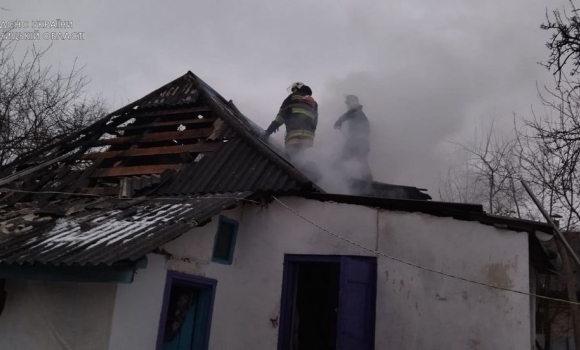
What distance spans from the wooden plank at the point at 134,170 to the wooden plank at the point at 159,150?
36 cm

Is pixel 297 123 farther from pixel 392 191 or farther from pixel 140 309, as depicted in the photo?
pixel 140 309

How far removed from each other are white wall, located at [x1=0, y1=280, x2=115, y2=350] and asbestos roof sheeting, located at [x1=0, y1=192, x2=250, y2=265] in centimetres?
51

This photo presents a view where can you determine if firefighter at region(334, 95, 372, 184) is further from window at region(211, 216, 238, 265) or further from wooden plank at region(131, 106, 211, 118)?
window at region(211, 216, 238, 265)

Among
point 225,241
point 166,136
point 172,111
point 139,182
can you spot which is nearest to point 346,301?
point 225,241

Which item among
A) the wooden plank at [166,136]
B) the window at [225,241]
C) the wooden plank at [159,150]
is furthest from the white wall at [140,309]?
the wooden plank at [166,136]

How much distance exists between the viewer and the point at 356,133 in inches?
465

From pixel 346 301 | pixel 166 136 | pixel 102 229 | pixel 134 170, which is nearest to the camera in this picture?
pixel 102 229

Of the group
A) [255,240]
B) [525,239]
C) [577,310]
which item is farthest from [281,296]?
[577,310]

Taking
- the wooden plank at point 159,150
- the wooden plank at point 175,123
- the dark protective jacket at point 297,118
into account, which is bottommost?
the wooden plank at point 159,150

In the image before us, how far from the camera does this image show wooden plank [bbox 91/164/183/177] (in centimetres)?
805

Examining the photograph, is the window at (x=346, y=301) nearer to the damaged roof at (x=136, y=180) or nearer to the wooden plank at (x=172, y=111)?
the damaged roof at (x=136, y=180)

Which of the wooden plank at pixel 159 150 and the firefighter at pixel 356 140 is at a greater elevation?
the firefighter at pixel 356 140

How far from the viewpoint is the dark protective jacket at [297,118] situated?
1028cm

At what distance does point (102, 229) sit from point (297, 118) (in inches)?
222
